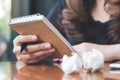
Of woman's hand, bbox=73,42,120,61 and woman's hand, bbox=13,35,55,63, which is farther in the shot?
woman's hand, bbox=73,42,120,61

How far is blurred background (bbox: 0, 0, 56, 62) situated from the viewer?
1.85 metres

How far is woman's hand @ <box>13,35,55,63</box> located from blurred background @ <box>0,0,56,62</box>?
24.5 inches

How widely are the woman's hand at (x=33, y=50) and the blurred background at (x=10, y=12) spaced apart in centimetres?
62

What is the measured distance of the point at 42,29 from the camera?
3.34 ft

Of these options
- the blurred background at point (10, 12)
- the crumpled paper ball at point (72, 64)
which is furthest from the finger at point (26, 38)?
the blurred background at point (10, 12)

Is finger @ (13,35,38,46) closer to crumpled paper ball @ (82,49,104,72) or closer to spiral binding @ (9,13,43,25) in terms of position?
spiral binding @ (9,13,43,25)

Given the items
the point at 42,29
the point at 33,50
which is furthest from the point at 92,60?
the point at 33,50

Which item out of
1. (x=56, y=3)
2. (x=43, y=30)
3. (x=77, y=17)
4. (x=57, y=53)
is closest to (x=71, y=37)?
(x=77, y=17)

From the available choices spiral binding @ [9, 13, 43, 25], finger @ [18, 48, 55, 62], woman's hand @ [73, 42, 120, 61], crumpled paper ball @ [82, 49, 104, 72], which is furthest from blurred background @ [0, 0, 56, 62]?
crumpled paper ball @ [82, 49, 104, 72]

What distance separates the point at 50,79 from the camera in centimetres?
88

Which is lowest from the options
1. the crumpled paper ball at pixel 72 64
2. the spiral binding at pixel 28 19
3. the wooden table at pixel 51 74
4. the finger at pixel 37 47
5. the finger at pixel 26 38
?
the wooden table at pixel 51 74

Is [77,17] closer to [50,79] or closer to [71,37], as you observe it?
[71,37]

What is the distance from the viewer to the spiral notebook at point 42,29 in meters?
0.99

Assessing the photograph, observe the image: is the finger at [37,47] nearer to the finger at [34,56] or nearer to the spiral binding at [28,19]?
the finger at [34,56]
